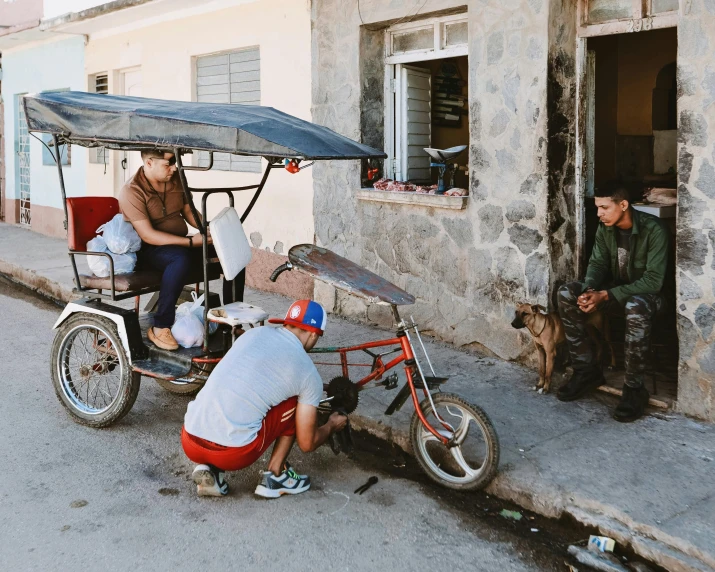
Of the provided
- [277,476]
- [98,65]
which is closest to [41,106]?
[277,476]

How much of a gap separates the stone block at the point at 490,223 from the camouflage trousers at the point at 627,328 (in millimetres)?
1071

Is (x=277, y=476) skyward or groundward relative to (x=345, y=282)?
groundward

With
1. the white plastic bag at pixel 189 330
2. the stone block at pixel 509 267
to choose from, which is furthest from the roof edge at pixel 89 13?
the white plastic bag at pixel 189 330

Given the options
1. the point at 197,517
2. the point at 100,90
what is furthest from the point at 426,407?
the point at 100,90

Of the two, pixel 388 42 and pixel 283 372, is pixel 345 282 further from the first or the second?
pixel 388 42

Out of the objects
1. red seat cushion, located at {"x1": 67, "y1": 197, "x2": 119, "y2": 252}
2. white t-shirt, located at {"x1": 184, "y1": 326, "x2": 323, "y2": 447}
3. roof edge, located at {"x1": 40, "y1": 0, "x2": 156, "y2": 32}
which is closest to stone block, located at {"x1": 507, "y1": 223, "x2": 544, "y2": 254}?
white t-shirt, located at {"x1": 184, "y1": 326, "x2": 323, "y2": 447}

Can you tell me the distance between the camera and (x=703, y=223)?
5230 mm

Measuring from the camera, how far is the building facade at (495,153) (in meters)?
5.31

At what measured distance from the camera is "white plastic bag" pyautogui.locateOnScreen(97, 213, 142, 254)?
5.74 meters

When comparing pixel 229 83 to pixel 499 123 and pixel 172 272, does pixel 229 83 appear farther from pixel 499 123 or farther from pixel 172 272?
pixel 172 272

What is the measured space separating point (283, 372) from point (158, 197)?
2326 mm

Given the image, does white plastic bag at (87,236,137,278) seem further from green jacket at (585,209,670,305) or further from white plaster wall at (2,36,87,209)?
white plaster wall at (2,36,87,209)

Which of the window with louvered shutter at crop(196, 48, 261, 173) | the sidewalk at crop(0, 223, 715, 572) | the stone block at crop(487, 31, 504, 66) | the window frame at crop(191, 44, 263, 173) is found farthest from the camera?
the window with louvered shutter at crop(196, 48, 261, 173)

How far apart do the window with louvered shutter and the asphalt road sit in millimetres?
5612
